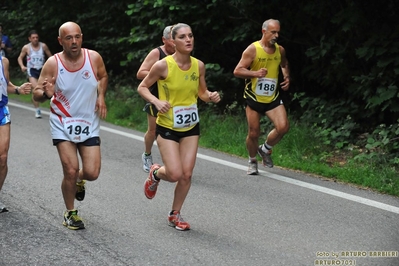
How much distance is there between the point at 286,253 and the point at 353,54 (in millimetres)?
6901

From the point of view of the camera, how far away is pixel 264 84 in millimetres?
9594

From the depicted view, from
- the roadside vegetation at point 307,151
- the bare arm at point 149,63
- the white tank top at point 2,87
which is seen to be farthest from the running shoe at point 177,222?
the roadside vegetation at point 307,151

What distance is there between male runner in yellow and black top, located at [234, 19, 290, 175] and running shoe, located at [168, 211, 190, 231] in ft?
8.91

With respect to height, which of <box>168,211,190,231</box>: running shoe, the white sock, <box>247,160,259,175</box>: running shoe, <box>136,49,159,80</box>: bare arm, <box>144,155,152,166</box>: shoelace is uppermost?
<box>136,49,159,80</box>: bare arm

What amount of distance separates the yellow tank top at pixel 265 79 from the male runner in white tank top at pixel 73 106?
9.89ft

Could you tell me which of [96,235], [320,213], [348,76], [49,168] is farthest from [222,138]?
[96,235]

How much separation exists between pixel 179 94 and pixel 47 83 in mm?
1166

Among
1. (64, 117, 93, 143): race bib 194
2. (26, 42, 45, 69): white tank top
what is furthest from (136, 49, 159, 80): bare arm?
(26, 42, 45, 69): white tank top

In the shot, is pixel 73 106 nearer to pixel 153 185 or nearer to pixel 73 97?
pixel 73 97

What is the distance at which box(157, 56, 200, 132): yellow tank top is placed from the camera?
6945 millimetres

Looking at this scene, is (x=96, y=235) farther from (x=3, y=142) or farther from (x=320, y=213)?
(x=320, y=213)

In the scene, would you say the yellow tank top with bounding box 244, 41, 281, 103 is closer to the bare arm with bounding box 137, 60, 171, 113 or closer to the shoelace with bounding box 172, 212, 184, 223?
the bare arm with bounding box 137, 60, 171, 113

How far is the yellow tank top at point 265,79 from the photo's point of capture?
9.48m

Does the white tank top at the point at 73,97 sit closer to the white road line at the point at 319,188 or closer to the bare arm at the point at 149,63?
the bare arm at the point at 149,63
